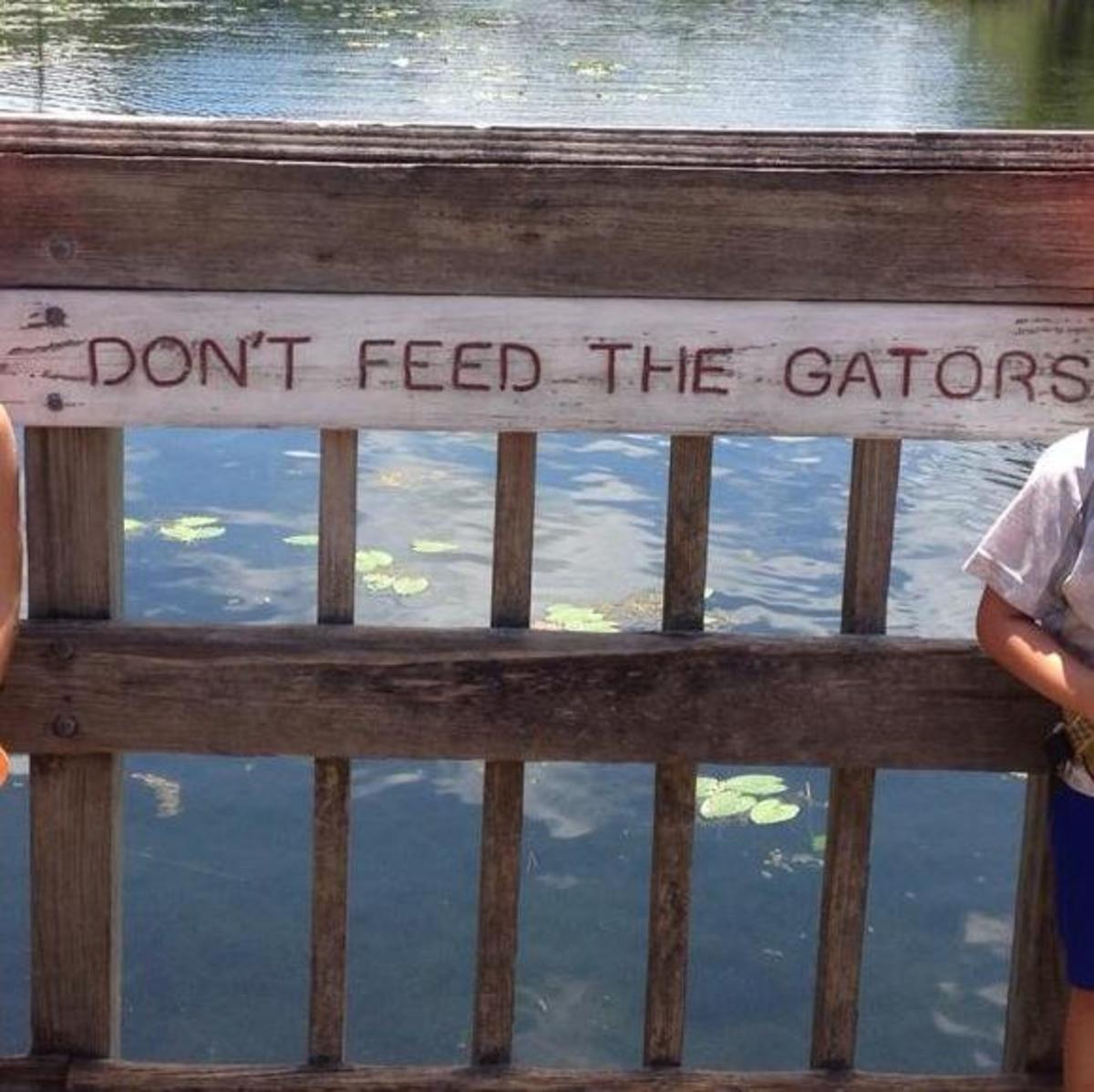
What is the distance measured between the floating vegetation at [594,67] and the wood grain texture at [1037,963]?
16.2 m

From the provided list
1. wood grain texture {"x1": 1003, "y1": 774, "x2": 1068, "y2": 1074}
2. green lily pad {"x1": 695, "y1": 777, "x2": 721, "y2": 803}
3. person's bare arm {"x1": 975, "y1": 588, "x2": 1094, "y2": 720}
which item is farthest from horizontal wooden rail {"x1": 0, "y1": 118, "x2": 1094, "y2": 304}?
green lily pad {"x1": 695, "y1": 777, "x2": 721, "y2": 803}

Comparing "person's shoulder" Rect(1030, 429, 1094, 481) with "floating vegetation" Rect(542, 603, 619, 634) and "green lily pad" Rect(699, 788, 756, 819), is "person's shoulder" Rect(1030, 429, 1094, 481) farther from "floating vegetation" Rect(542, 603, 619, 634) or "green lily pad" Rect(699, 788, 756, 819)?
"floating vegetation" Rect(542, 603, 619, 634)

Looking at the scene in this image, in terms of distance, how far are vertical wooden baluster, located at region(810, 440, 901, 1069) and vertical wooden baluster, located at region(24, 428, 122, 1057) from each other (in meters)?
0.91

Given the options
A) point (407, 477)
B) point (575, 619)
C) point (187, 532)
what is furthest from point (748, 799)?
point (407, 477)

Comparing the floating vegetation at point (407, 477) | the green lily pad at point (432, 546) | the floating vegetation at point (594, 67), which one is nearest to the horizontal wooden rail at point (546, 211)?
the green lily pad at point (432, 546)

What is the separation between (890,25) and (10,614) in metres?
27.9

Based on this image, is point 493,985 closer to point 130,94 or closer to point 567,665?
point 567,665

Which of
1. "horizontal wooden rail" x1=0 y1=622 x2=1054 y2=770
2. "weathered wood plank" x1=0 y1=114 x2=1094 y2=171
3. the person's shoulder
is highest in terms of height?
"weathered wood plank" x1=0 y1=114 x2=1094 y2=171

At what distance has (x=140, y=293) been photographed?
2.34m

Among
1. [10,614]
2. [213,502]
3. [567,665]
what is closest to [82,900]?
[10,614]

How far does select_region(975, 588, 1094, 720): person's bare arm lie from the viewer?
7.47 feet

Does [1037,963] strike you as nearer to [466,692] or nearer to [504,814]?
[504,814]

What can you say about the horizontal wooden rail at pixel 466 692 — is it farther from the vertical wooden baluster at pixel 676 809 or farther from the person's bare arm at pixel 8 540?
the person's bare arm at pixel 8 540

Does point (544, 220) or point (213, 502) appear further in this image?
point (213, 502)
